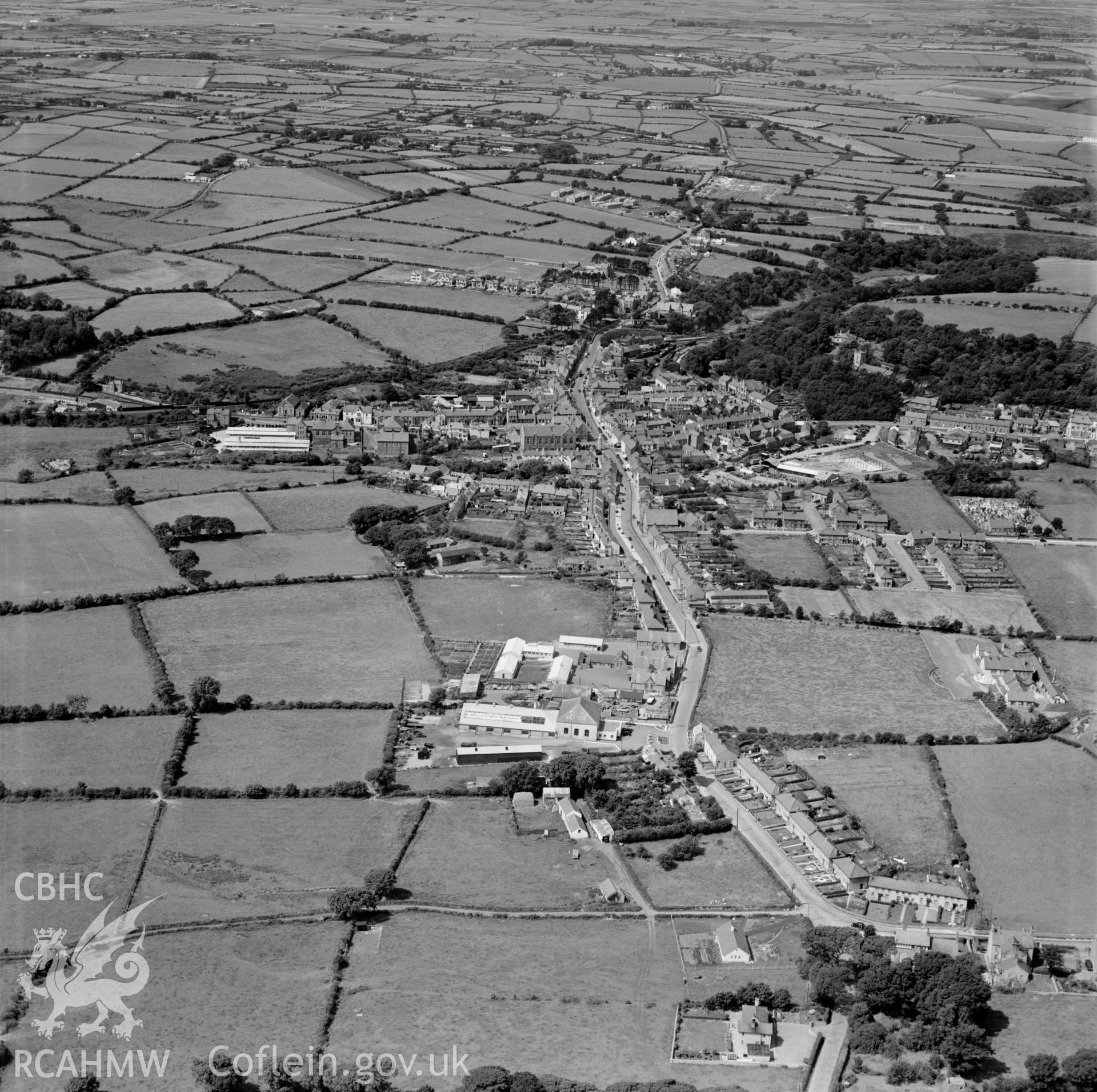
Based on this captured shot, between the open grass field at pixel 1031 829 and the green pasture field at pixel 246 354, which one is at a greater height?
the open grass field at pixel 1031 829

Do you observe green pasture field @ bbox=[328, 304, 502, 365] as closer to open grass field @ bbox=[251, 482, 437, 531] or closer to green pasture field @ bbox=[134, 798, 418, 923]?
open grass field @ bbox=[251, 482, 437, 531]

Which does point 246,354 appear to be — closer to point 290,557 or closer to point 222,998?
point 290,557

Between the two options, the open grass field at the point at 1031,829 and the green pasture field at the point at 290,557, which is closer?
the open grass field at the point at 1031,829

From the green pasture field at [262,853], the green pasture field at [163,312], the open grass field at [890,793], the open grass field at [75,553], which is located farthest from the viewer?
the green pasture field at [163,312]

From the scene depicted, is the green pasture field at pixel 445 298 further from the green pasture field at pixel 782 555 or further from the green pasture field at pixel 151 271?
the green pasture field at pixel 782 555

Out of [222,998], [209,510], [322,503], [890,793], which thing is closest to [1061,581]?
[890,793]

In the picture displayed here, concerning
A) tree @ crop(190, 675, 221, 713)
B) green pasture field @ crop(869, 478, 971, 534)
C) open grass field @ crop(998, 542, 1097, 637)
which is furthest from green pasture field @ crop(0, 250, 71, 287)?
open grass field @ crop(998, 542, 1097, 637)

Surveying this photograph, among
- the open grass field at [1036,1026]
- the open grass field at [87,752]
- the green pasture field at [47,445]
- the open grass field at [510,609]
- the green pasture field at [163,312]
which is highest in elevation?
the open grass field at [1036,1026]

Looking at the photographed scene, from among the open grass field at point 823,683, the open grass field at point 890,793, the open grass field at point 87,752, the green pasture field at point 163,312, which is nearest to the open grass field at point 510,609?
the open grass field at point 823,683
